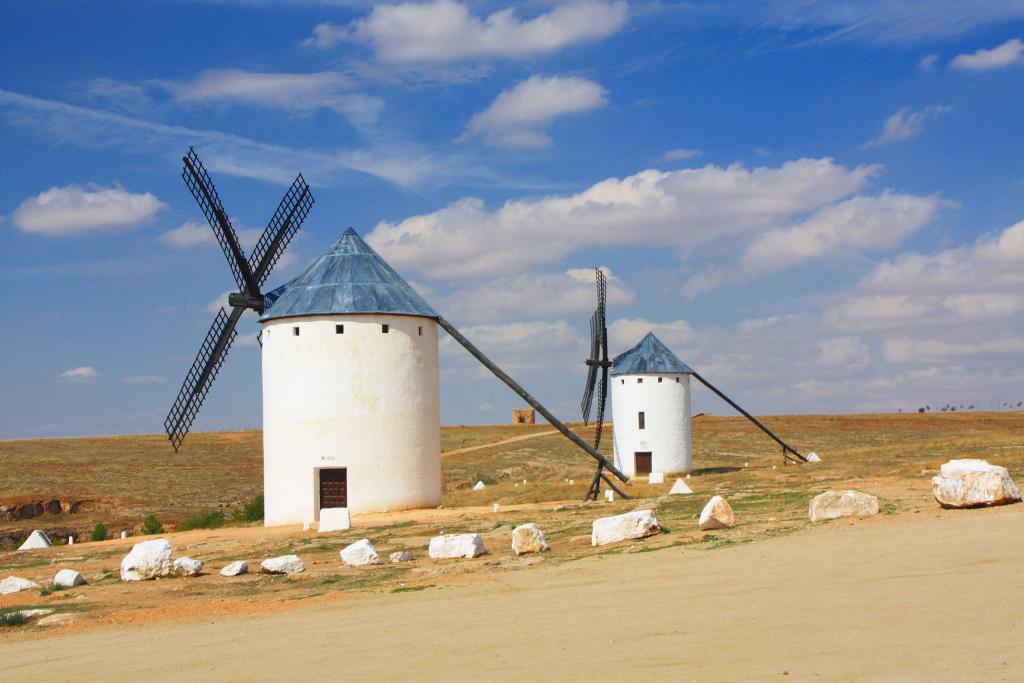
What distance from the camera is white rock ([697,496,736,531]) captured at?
15820 millimetres

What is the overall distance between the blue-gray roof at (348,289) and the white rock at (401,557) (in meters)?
10.3

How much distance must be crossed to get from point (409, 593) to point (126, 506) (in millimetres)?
28645

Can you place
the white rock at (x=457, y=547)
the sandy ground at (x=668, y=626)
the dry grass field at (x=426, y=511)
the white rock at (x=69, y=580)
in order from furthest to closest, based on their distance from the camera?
1. the white rock at (x=69, y=580)
2. the white rock at (x=457, y=547)
3. the dry grass field at (x=426, y=511)
4. the sandy ground at (x=668, y=626)

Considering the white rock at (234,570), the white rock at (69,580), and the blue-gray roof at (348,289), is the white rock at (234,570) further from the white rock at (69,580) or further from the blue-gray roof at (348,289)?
the blue-gray roof at (348,289)

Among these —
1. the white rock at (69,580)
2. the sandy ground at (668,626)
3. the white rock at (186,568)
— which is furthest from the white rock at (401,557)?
the white rock at (69,580)

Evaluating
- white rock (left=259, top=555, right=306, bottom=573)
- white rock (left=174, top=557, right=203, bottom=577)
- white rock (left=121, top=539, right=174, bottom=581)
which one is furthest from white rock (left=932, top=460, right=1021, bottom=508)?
white rock (left=121, top=539, right=174, bottom=581)

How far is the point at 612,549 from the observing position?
15.1m

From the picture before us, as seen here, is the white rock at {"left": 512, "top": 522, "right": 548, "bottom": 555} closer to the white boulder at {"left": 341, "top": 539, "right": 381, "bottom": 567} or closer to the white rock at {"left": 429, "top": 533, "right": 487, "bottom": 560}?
the white rock at {"left": 429, "top": 533, "right": 487, "bottom": 560}

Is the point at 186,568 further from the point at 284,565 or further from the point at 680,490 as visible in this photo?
the point at 680,490

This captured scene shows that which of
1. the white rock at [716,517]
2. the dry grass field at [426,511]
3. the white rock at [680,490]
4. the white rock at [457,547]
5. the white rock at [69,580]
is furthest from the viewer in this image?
the white rock at [680,490]

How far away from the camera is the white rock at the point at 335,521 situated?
23.2 meters

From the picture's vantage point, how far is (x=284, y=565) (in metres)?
16.5

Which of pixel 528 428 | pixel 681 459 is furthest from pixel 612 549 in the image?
pixel 528 428

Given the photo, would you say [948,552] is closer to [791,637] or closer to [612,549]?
[791,637]
